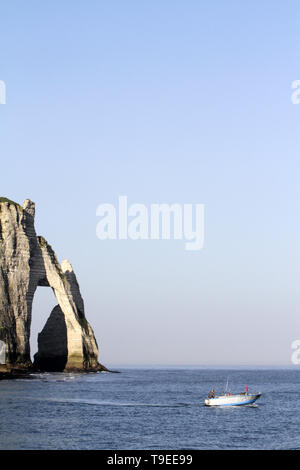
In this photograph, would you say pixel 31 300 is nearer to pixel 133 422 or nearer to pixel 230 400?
pixel 230 400

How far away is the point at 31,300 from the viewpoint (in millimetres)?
139625

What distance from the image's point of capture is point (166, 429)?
6081 centimetres

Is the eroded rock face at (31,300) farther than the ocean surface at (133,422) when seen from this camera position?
Yes

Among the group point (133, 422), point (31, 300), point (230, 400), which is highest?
point (31, 300)

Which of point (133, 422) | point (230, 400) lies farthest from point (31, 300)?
point (133, 422)

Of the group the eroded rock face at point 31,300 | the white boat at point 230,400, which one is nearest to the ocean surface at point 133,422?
the white boat at point 230,400

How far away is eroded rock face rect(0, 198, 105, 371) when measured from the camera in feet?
435

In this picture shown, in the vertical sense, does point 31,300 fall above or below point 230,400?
above

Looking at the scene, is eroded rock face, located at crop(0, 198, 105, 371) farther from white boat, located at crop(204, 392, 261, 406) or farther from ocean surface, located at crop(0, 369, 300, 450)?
white boat, located at crop(204, 392, 261, 406)

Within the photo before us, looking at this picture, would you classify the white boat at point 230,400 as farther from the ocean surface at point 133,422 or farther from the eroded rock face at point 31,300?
the eroded rock face at point 31,300

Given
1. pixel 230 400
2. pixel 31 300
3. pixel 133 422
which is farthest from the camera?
pixel 31 300

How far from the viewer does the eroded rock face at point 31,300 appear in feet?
435

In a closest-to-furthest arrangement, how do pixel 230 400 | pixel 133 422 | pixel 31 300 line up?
A: pixel 133 422, pixel 230 400, pixel 31 300
